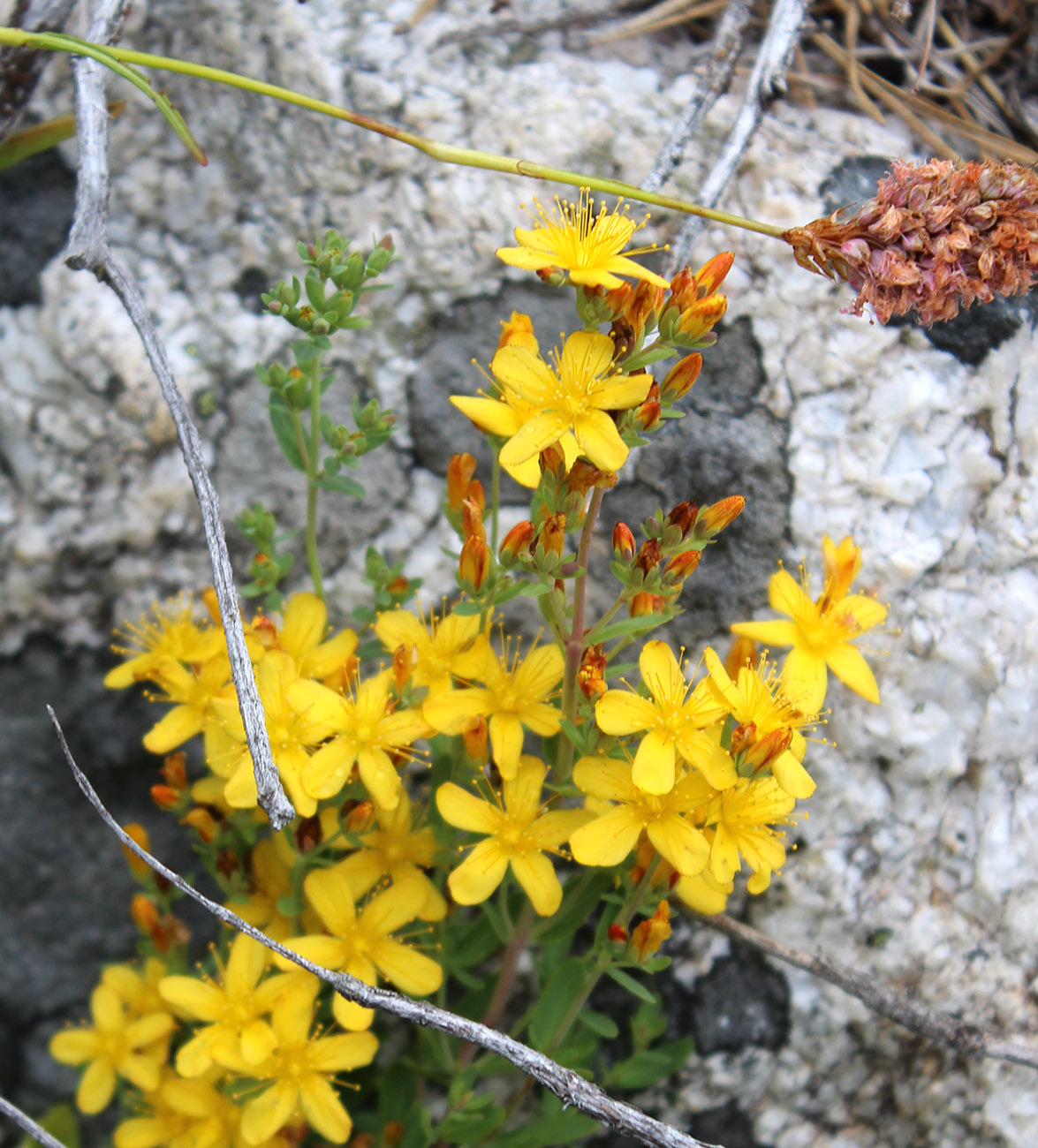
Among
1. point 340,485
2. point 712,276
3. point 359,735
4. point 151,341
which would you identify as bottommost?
point 359,735

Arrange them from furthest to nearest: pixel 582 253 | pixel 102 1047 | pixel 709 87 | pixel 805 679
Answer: pixel 709 87
pixel 102 1047
pixel 805 679
pixel 582 253

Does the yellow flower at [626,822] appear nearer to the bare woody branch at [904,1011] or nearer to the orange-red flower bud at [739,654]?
the orange-red flower bud at [739,654]

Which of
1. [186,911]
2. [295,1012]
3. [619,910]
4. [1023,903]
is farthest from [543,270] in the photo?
[186,911]

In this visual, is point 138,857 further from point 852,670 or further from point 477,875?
point 852,670

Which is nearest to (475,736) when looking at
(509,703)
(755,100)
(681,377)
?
(509,703)

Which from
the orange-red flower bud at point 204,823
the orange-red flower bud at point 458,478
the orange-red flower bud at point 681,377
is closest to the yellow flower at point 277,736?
the orange-red flower bud at point 204,823

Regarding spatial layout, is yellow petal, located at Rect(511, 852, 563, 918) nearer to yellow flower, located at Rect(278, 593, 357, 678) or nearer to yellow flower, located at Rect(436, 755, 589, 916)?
yellow flower, located at Rect(436, 755, 589, 916)

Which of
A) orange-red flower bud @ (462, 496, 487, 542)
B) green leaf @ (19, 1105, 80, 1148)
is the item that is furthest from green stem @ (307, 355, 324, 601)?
green leaf @ (19, 1105, 80, 1148)
